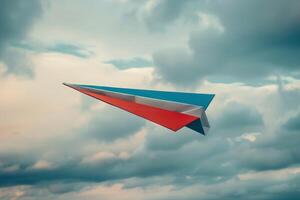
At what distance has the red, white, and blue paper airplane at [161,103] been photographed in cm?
5734

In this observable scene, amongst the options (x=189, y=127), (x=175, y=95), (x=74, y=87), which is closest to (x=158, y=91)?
(x=175, y=95)

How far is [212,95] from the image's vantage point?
5878 cm

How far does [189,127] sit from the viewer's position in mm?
58562

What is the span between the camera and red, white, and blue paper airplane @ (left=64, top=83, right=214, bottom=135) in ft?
188

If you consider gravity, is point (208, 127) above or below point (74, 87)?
below

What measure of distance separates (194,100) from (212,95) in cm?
249

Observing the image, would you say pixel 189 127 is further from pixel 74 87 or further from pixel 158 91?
pixel 74 87

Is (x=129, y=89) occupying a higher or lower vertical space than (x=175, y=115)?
higher

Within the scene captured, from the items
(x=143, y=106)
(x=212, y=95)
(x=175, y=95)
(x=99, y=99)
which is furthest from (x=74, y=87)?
(x=212, y=95)

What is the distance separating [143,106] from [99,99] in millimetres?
5830

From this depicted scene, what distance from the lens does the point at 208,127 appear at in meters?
59.0

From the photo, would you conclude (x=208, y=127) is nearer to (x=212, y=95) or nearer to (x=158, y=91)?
(x=212, y=95)

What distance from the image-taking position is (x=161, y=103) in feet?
191

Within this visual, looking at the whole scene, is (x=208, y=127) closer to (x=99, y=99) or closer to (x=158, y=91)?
(x=158, y=91)
